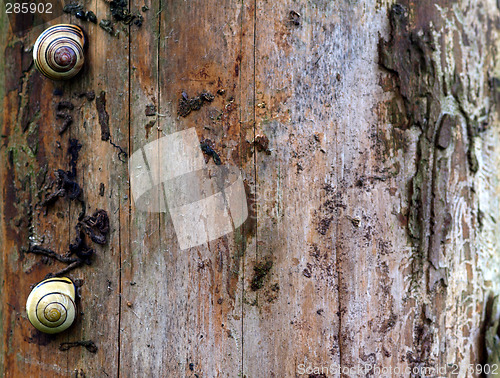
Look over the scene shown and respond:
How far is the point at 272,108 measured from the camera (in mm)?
1681

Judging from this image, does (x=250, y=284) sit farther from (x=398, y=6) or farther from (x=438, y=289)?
(x=398, y=6)

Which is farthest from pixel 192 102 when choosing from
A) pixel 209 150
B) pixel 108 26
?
pixel 108 26

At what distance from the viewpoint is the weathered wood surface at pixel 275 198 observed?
5.45 ft

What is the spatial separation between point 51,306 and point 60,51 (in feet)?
3.49

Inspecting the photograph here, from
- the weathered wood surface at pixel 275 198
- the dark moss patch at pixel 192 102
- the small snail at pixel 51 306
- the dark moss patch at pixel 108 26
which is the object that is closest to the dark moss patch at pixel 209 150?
the weathered wood surface at pixel 275 198

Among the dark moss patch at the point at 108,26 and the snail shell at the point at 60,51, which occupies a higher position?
the dark moss patch at the point at 108,26

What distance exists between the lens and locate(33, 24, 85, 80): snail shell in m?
1.69

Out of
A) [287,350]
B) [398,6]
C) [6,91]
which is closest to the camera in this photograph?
[287,350]

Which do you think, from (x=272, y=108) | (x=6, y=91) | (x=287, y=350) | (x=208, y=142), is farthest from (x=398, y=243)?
(x=6, y=91)

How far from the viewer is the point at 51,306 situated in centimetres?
165

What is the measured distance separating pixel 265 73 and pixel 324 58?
260 mm

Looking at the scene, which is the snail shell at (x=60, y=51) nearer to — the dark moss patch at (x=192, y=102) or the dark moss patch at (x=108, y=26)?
the dark moss patch at (x=108, y=26)

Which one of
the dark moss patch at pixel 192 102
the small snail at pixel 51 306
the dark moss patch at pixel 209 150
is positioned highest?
the dark moss patch at pixel 192 102

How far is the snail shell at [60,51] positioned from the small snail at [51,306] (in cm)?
91
